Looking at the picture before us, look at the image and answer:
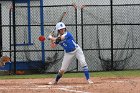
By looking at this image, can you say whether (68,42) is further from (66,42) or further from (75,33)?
(75,33)

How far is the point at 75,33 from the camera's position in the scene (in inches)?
827

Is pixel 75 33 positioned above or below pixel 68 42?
above

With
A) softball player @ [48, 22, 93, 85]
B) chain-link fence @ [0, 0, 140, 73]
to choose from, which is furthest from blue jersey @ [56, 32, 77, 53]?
chain-link fence @ [0, 0, 140, 73]

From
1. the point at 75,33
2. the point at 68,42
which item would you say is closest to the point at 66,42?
the point at 68,42

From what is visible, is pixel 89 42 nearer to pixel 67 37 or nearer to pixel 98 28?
pixel 98 28

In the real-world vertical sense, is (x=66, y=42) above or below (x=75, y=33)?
below

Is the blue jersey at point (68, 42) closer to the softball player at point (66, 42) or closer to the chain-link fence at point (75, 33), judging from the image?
the softball player at point (66, 42)

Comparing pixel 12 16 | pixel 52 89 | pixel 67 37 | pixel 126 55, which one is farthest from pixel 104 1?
pixel 52 89

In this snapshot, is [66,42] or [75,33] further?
[75,33]

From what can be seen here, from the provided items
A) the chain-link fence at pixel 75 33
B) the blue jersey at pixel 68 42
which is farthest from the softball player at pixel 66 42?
the chain-link fence at pixel 75 33

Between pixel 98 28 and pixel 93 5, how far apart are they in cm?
97

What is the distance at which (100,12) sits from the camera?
69.3 ft

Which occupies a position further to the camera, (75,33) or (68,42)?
(75,33)

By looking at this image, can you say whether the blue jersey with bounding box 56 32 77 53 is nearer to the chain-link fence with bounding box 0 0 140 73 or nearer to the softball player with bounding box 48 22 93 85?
the softball player with bounding box 48 22 93 85
